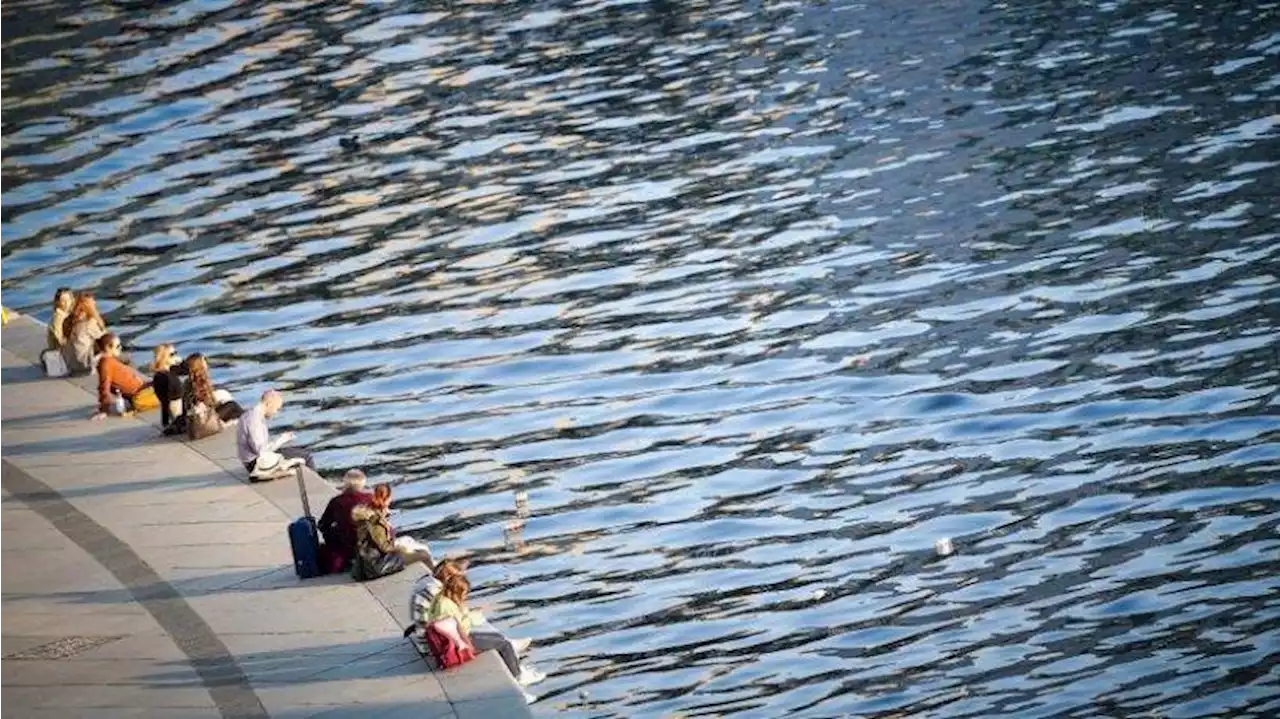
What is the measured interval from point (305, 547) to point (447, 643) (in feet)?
13.9

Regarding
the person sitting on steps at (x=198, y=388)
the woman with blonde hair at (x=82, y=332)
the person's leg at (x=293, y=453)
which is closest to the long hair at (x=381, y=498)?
the person's leg at (x=293, y=453)

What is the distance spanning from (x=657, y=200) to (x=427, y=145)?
8434 mm

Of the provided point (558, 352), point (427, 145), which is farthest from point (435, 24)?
point (558, 352)

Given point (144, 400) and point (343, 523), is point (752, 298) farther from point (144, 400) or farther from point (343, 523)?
point (343, 523)

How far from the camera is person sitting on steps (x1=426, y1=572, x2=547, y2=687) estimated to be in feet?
100

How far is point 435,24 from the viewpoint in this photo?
73.8 metres

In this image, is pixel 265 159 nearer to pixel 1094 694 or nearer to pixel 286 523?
pixel 286 523

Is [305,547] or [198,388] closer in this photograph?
[305,547]

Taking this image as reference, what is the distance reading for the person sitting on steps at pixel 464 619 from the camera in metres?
30.5

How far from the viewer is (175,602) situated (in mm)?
33750

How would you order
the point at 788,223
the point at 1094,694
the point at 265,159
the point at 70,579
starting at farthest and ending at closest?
the point at 265,159 < the point at 788,223 < the point at 70,579 < the point at 1094,694

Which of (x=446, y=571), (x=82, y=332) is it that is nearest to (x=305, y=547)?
(x=446, y=571)

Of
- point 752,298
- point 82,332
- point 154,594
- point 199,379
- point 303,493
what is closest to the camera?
point 154,594

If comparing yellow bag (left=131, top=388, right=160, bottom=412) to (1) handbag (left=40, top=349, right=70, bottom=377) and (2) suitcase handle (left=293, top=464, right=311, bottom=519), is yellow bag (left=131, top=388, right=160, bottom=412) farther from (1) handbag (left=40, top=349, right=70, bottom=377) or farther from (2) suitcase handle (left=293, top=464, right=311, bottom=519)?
(2) suitcase handle (left=293, top=464, right=311, bottom=519)
